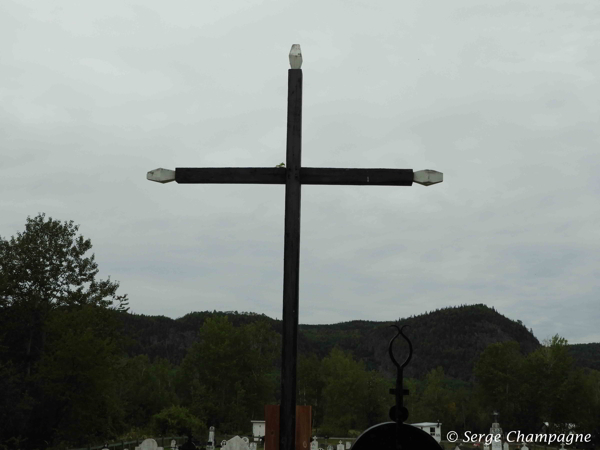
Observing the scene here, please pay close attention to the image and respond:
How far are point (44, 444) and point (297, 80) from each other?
3416 cm

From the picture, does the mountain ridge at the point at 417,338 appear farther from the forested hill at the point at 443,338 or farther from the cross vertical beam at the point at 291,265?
the cross vertical beam at the point at 291,265

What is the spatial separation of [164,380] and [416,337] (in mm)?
93778

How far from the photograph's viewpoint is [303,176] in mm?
6344

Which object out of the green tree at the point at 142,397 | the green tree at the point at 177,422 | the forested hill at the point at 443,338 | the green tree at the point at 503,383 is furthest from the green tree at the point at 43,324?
the forested hill at the point at 443,338

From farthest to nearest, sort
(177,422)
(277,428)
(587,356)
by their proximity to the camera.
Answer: (587,356) < (177,422) < (277,428)

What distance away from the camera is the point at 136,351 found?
13800 cm

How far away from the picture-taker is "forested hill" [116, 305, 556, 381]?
146 m

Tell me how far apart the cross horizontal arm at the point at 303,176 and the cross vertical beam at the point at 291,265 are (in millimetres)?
155

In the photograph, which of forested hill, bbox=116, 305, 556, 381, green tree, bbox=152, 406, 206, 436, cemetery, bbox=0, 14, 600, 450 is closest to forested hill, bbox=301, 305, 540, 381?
forested hill, bbox=116, 305, 556, 381

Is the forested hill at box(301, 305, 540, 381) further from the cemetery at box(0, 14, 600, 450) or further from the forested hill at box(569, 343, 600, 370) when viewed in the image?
the cemetery at box(0, 14, 600, 450)

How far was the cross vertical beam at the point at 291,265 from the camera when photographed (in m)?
5.70

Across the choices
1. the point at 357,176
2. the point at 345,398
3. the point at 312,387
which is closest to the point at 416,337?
the point at 312,387

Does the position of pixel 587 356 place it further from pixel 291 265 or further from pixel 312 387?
pixel 291 265

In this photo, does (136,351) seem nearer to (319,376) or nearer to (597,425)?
(319,376)
